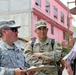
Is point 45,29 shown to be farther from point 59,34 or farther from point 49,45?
point 59,34

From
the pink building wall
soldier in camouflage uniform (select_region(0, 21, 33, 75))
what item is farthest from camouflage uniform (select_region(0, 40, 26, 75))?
the pink building wall

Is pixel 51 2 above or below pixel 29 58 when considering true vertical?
above

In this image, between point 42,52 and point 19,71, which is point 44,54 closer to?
point 42,52

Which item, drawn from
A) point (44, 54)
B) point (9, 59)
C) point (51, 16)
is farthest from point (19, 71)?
point (51, 16)

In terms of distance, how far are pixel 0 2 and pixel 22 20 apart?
2.85 metres

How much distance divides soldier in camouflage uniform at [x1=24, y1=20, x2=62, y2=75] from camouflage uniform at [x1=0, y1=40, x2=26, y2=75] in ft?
3.15

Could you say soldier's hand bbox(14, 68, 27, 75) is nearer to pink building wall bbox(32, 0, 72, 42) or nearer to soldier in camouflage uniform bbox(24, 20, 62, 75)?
soldier in camouflage uniform bbox(24, 20, 62, 75)

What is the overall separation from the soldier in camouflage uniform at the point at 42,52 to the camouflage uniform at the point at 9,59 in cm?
96

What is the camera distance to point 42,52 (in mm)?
4145

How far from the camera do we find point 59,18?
32.1 metres

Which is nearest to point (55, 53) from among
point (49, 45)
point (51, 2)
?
point (49, 45)

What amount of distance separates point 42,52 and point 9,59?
1240 millimetres

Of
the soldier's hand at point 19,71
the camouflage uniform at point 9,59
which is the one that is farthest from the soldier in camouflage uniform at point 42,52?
the soldier's hand at point 19,71

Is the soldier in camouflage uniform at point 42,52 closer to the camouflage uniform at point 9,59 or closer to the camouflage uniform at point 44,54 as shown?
the camouflage uniform at point 44,54
